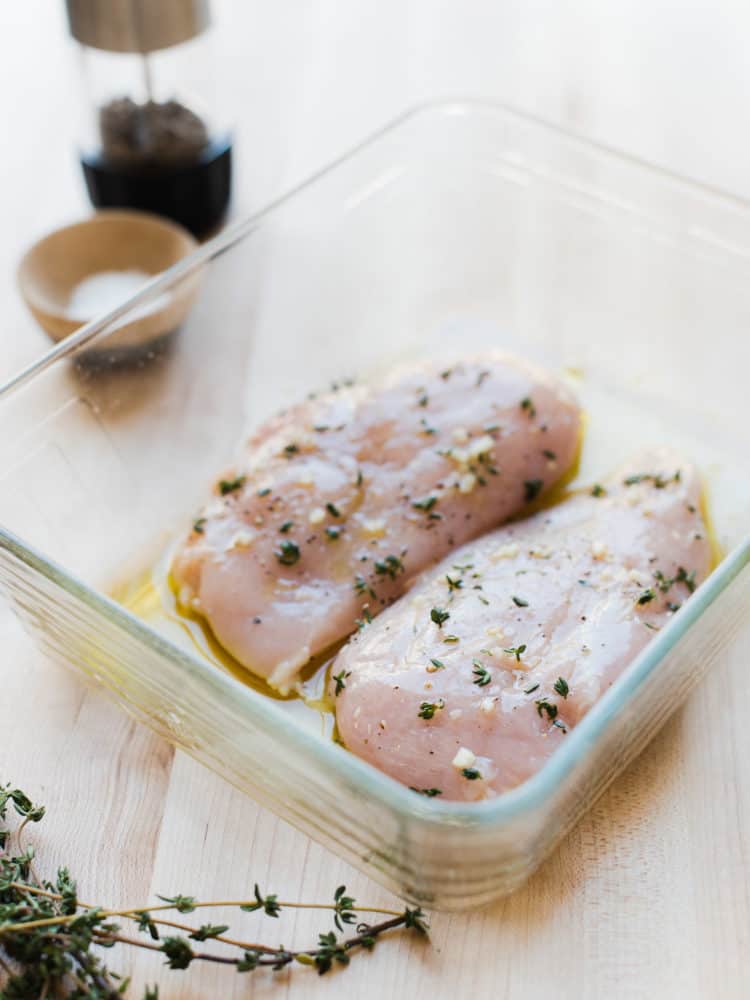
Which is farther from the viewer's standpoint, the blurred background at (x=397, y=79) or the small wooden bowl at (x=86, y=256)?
the blurred background at (x=397, y=79)

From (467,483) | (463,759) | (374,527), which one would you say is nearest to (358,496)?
(374,527)

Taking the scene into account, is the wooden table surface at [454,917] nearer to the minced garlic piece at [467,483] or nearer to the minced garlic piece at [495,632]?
the minced garlic piece at [495,632]

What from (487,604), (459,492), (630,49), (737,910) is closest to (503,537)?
(459,492)

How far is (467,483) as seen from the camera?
224cm

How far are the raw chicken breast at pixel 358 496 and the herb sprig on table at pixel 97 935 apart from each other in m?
0.45

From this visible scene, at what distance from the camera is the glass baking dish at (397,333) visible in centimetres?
211

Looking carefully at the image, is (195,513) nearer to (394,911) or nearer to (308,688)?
(308,688)

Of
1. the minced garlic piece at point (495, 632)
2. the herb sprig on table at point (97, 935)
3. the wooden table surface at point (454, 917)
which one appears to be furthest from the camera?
the minced garlic piece at point (495, 632)

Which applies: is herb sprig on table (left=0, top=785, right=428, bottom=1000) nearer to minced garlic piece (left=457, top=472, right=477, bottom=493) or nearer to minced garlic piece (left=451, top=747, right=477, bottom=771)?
minced garlic piece (left=451, top=747, right=477, bottom=771)

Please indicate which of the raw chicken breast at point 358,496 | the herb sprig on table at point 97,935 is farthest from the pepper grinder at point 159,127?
the herb sprig on table at point 97,935

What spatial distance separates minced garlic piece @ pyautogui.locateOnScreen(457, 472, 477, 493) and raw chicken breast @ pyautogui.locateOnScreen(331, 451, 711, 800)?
0.10m

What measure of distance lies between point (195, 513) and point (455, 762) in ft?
2.63

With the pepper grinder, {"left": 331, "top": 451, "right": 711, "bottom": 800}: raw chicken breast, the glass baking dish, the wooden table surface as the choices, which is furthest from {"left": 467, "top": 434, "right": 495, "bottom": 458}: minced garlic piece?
the pepper grinder

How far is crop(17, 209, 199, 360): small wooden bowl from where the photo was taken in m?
2.57
